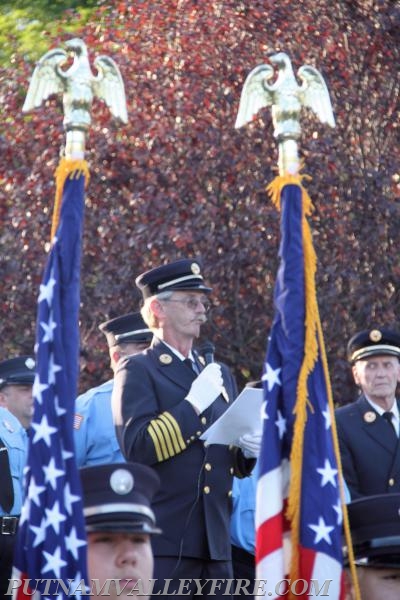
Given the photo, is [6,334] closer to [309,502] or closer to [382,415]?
[382,415]

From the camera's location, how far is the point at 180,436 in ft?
21.9

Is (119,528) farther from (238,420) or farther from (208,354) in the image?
(208,354)

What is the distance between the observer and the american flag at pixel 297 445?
5.56 meters

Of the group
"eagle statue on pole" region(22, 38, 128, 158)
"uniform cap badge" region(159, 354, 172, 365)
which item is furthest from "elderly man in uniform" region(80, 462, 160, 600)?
"uniform cap badge" region(159, 354, 172, 365)

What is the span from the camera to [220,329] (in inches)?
394

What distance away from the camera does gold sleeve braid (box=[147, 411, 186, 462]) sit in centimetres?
666

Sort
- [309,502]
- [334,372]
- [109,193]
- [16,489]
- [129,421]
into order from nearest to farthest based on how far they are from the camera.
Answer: [309,502]
[129,421]
[16,489]
[334,372]
[109,193]

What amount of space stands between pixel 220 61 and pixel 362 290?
185 centimetres

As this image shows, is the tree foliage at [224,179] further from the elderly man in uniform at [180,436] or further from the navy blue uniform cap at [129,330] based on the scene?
the elderly man in uniform at [180,436]

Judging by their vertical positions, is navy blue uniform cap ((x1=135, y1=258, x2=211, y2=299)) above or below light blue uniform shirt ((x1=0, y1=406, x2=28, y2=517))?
above

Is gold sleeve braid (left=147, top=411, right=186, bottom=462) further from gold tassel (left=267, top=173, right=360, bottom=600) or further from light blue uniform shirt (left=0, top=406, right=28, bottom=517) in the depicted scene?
light blue uniform shirt (left=0, top=406, right=28, bottom=517)

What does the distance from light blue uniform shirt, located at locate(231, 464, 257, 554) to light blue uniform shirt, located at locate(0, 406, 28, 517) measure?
116cm

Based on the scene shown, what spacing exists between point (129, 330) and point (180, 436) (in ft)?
6.88

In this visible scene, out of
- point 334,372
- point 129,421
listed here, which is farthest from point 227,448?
point 334,372
